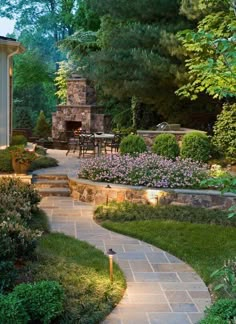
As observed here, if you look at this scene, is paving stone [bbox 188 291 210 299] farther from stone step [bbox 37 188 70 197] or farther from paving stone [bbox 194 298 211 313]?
stone step [bbox 37 188 70 197]

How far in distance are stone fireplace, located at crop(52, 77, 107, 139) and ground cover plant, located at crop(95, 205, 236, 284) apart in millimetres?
10634

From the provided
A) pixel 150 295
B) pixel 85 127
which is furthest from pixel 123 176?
pixel 85 127

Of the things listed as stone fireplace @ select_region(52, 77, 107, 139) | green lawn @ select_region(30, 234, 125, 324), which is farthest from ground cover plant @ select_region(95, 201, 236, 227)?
stone fireplace @ select_region(52, 77, 107, 139)

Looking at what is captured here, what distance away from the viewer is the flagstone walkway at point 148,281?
4.53 metres

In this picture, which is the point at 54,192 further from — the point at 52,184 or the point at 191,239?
the point at 191,239

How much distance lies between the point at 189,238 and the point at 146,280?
5.76ft

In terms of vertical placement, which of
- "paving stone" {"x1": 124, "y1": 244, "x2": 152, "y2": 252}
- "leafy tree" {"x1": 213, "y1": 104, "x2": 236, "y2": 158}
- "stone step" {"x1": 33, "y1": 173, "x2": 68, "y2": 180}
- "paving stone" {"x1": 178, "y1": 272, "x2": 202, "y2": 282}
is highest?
"leafy tree" {"x1": 213, "y1": 104, "x2": 236, "y2": 158}

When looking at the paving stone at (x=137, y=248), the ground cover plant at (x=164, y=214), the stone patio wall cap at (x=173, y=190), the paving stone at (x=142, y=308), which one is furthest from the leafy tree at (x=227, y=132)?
the paving stone at (x=142, y=308)

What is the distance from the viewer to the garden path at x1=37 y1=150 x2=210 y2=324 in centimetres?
454

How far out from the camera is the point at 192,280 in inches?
217

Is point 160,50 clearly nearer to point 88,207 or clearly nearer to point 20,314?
point 88,207

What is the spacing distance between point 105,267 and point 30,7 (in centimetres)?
2813

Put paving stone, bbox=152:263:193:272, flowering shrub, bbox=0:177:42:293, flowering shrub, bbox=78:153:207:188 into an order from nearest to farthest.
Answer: flowering shrub, bbox=0:177:42:293
paving stone, bbox=152:263:193:272
flowering shrub, bbox=78:153:207:188

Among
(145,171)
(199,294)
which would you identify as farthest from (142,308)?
(145,171)
